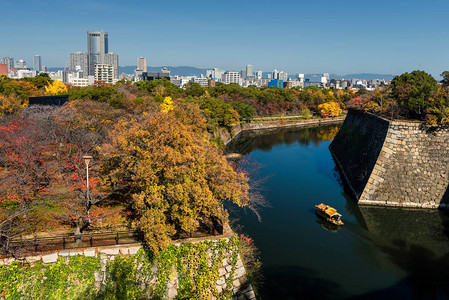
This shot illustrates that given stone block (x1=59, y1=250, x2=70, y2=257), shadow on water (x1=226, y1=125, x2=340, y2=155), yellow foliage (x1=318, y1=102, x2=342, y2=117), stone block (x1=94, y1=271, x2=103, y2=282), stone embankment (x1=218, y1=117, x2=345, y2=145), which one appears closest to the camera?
stone block (x1=59, y1=250, x2=70, y2=257)

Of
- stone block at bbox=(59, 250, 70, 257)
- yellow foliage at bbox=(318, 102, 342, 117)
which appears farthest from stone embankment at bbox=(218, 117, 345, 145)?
stone block at bbox=(59, 250, 70, 257)

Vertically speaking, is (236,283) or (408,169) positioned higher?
(408,169)

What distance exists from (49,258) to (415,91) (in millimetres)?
25594

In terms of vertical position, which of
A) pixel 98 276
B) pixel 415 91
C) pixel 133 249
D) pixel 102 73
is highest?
pixel 102 73

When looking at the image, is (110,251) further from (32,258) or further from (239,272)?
(239,272)

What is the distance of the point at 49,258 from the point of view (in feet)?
31.5

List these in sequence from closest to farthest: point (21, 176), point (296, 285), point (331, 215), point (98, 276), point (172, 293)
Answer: point (98, 276) → point (172, 293) → point (21, 176) → point (296, 285) → point (331, 215)

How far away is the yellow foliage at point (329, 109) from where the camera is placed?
225ft

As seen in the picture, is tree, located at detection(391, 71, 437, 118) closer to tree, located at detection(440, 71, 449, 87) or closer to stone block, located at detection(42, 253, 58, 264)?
tree, located at detection(440, 71, 449, 87)

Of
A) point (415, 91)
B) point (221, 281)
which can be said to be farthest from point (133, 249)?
point (415, 91)

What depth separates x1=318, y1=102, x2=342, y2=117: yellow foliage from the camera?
6850 cm

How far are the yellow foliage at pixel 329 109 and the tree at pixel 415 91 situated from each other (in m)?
40.5

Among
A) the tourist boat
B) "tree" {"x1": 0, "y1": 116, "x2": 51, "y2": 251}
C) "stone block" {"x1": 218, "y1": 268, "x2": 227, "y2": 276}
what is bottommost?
the tourist boat

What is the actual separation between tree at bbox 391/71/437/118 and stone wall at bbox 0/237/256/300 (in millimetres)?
Answer: 19593
